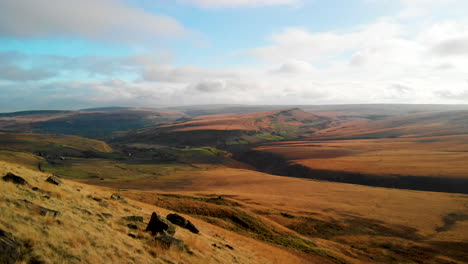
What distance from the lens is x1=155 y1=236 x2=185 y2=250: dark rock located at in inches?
550

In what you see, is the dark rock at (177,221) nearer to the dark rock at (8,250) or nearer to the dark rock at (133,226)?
the dark rock at (133,226)

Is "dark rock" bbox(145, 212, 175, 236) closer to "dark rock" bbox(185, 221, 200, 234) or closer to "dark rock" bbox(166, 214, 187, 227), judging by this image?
"dark rock" bbox(185, 221, 200, 234)

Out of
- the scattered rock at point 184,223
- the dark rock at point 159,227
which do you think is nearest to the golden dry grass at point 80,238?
the dark rock at point 159,227

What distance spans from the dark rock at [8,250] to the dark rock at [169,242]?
6452 millimetres

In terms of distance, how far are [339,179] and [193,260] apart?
251 feet

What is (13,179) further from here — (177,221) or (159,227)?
(177,221)

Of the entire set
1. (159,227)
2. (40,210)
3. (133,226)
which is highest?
(40,210)

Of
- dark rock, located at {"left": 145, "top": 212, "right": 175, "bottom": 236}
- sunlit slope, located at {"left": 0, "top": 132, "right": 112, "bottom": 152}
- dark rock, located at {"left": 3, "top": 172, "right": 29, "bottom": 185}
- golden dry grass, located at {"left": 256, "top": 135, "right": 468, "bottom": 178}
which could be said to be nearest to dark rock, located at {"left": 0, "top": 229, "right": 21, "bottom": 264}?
dark rock, located at {"left": 145, "top": 212, "right": 175, "bottom": 236}

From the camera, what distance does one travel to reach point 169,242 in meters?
14.2

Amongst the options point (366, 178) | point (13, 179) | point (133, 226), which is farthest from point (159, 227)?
point (366, 178)

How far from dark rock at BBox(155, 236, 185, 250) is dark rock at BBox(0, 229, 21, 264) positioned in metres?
6.45

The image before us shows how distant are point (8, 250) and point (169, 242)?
7143mm

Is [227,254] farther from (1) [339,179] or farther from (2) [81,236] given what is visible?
(1) [339,179]

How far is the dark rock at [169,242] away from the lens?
13962 mm
